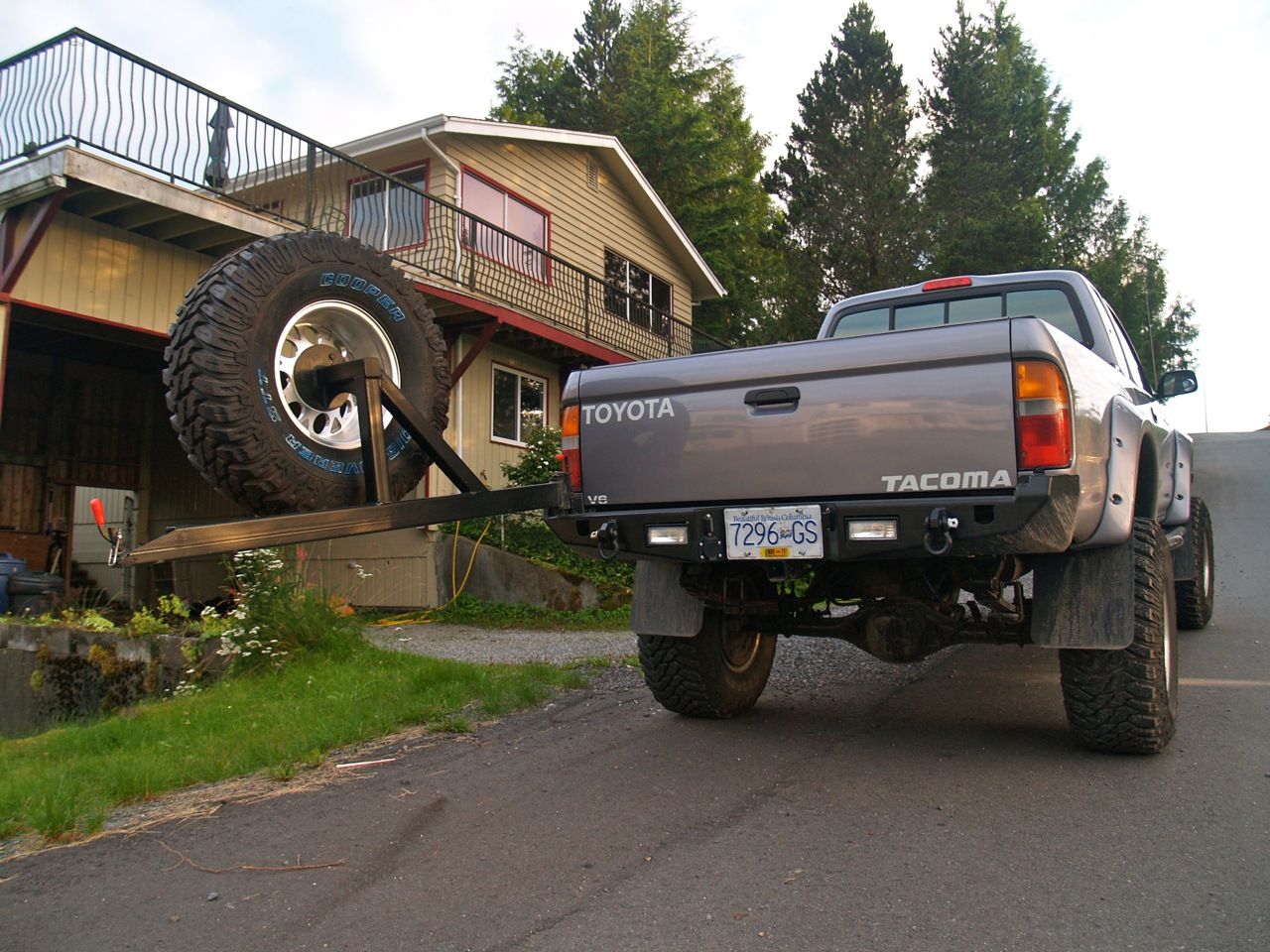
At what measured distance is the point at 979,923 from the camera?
8.93 feet

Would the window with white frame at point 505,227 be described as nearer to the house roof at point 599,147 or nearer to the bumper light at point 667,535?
the house roof at point 599,147

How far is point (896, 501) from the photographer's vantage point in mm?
3852

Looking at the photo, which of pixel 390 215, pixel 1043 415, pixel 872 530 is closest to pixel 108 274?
pixel 390 215

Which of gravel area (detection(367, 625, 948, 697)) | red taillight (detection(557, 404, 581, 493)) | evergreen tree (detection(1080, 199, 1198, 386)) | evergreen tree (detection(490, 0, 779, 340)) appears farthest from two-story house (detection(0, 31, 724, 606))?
evergreen tree (detection(1080, 199, 1198, 386))

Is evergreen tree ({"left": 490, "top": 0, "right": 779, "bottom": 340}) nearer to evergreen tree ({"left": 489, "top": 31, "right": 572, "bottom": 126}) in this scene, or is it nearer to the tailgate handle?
evergreen tree ({"left": 489, "top": 31, "right": 572, "bottom": 126})

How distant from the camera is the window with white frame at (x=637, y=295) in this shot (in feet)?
61.7

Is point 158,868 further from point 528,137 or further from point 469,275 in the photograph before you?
point 528,137

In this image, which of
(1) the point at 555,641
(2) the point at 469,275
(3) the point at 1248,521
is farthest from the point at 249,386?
(3) the point at 1248,521

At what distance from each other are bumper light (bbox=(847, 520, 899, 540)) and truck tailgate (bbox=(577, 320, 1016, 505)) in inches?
5.2

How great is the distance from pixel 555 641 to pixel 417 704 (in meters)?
3.24

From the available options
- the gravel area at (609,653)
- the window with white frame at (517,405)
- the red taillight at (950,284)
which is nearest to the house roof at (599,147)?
the window with white frame at (517,405)

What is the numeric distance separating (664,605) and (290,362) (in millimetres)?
2084

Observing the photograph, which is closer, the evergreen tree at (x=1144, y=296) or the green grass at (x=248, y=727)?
the green grass at (x=248, y=727)

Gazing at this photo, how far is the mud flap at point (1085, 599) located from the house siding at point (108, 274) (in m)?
9.04
